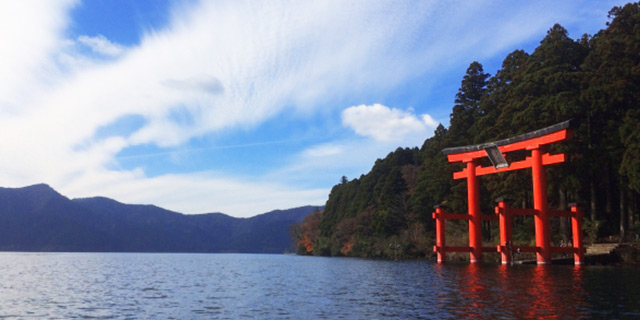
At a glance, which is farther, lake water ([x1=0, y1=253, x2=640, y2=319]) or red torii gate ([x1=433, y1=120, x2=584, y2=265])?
red torii gate ([x1=433, y1=120, x2=584, y2=265])

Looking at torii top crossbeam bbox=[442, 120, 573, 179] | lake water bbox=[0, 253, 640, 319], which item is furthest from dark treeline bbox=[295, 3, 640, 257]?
lake water bbox=[0, 253, 640, 319]

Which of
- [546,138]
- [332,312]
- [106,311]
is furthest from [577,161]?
[106,311]

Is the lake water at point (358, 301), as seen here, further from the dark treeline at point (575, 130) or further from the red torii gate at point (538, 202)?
the dark treeline at point (575, 130)

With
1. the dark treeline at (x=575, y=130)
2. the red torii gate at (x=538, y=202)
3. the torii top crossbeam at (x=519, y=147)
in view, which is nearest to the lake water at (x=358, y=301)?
the red torii gate at (x=538, y=202)

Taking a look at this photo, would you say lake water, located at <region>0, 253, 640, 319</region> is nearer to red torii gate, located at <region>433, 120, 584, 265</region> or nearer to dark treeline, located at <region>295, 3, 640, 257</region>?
red torii gate, located at <region>433, 120, 584, 265</region>

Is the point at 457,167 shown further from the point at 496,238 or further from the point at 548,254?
the point at 548,254

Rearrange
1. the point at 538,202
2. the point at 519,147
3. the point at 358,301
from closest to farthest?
A: the point at 358,301 → the point at 538,202 → the point at 519,147

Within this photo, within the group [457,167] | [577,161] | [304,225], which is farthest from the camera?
[304,225]

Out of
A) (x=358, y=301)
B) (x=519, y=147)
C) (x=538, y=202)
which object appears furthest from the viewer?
(x=519, y=147)

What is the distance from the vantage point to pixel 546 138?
3102cm

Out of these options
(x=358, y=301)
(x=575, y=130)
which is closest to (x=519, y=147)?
(x=575, y=130)

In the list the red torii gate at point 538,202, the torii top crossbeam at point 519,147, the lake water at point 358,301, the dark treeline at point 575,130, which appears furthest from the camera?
the dark treeline at point 575,130

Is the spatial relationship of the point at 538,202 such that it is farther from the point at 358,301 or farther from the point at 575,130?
the point at 358,301

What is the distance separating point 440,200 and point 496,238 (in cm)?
959
